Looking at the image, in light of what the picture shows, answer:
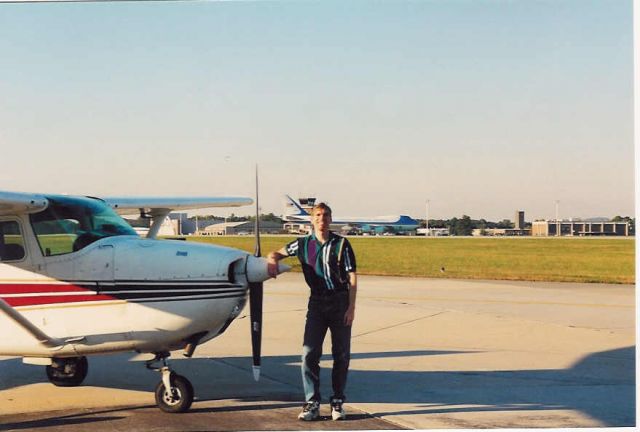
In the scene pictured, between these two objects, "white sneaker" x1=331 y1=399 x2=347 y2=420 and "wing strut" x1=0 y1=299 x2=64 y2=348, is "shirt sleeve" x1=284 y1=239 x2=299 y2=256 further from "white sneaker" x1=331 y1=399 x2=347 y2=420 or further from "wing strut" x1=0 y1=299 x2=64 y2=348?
"wing strut" x1=0 y1=299 x2=64 y2=348

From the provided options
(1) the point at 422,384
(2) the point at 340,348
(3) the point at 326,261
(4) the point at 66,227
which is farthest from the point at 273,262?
(1) the point at 422,384

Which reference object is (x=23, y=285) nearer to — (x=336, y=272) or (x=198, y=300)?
(x=198, y=300)

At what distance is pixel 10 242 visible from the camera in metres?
7.25

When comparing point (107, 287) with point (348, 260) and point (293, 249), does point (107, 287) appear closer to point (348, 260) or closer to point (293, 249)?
point (293, 249)

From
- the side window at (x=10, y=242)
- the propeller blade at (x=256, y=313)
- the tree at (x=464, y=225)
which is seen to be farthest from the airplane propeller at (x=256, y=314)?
the tree at (x=464, y=225)

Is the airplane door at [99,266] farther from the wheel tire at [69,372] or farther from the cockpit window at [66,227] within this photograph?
the wheel tire at [69,372]

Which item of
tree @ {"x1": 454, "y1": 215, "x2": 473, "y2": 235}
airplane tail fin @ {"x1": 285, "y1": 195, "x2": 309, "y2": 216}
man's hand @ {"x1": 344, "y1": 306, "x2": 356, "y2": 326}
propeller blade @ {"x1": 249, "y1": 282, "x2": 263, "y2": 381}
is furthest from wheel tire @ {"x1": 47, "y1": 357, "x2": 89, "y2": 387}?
tree @ {"x1": 454, "y1": 215, "x2": 473, "y2": 235}

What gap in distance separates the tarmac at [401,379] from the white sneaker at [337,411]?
0.29 ft

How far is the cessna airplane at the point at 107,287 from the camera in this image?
6.74 metres

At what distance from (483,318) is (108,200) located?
7506 mm

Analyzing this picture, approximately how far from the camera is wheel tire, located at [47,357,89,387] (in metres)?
8.45

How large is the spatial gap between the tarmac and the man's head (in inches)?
66.1

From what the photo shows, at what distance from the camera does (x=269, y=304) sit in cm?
1587

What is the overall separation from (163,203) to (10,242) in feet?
7.43
